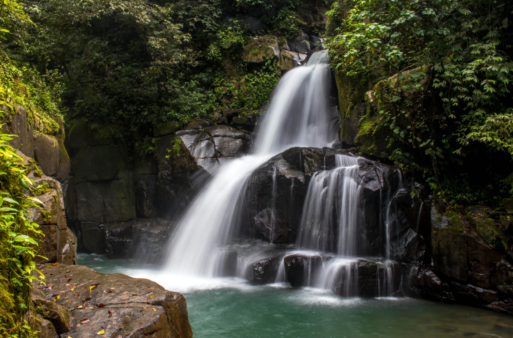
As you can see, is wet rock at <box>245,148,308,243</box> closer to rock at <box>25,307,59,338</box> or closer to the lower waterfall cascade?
the lower waterfall cascade

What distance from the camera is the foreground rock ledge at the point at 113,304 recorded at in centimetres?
298

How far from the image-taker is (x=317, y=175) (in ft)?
27.6

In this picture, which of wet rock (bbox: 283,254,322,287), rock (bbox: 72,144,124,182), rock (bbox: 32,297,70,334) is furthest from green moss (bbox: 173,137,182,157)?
rock (bbox: 32,297,70,334)

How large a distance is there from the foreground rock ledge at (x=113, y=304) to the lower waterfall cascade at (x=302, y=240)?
4.33 m

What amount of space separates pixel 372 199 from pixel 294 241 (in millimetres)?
2315

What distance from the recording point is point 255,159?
11.4m

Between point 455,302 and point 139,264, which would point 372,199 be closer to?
point 455,302

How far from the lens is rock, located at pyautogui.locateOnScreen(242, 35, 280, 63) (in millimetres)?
14798

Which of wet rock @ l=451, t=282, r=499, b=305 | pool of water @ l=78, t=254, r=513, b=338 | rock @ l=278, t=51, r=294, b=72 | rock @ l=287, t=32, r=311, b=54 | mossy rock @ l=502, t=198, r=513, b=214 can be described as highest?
rock @ l=287, t=32, r=311, b=54

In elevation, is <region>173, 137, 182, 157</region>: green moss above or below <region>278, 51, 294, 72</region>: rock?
below

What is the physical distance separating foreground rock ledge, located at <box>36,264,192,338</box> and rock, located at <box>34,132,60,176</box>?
3623mm

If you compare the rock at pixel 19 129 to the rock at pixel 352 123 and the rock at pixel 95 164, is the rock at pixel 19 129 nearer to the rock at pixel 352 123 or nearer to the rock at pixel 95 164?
the rock at pixel 95 164

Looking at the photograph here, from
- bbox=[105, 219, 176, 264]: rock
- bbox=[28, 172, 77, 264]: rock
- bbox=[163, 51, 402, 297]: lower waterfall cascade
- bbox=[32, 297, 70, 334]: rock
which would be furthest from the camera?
bbox=[105, 219, 176, 264]: rock

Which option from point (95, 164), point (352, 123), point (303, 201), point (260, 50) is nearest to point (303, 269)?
point (303, 201)
